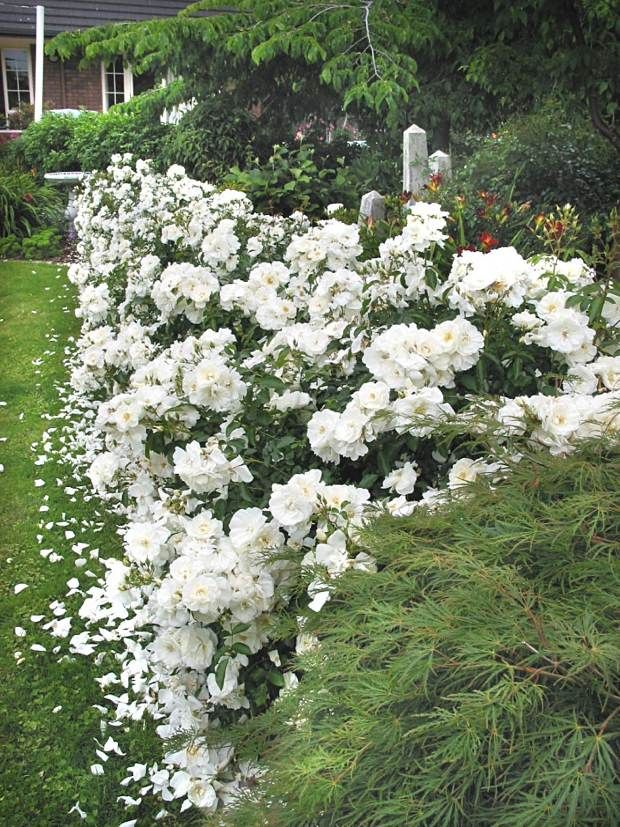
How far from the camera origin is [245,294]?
3.36m

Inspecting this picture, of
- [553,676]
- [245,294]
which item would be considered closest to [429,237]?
[245,294]

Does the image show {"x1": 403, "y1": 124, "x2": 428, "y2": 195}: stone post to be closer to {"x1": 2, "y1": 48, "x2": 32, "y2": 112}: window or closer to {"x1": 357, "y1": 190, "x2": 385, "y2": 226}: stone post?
{"x1": 357, "y1": 190, "x2": 385, "y2": 226}: stone post

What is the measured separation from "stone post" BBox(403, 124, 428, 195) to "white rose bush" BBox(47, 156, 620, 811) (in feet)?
14.0

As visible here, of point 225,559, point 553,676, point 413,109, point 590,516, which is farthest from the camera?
point 413,109

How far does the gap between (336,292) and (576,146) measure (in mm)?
5608

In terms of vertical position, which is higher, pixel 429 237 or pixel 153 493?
pixel 429 237

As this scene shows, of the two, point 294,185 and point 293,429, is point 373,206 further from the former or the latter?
point 293,429

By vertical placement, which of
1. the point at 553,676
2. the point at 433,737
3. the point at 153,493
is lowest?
the point at 153,493

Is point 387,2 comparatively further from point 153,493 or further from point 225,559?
point 225,559

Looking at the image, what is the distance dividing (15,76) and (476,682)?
22.5m

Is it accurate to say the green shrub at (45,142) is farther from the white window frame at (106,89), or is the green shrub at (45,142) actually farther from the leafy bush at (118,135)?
the white window frame at (106,89)

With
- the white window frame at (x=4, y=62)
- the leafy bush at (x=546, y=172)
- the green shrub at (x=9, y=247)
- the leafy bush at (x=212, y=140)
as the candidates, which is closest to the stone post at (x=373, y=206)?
the leafy bush at (x=546, y=172)

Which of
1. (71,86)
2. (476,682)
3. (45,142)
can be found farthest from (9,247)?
(476,682)

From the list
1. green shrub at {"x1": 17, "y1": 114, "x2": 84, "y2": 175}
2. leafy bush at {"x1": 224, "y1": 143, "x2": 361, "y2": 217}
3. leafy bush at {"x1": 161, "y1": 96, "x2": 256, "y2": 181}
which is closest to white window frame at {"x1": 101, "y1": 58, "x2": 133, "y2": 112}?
green shrub at {"x1": 17, "y1": 114, "x2": 84, "y2": 175}
